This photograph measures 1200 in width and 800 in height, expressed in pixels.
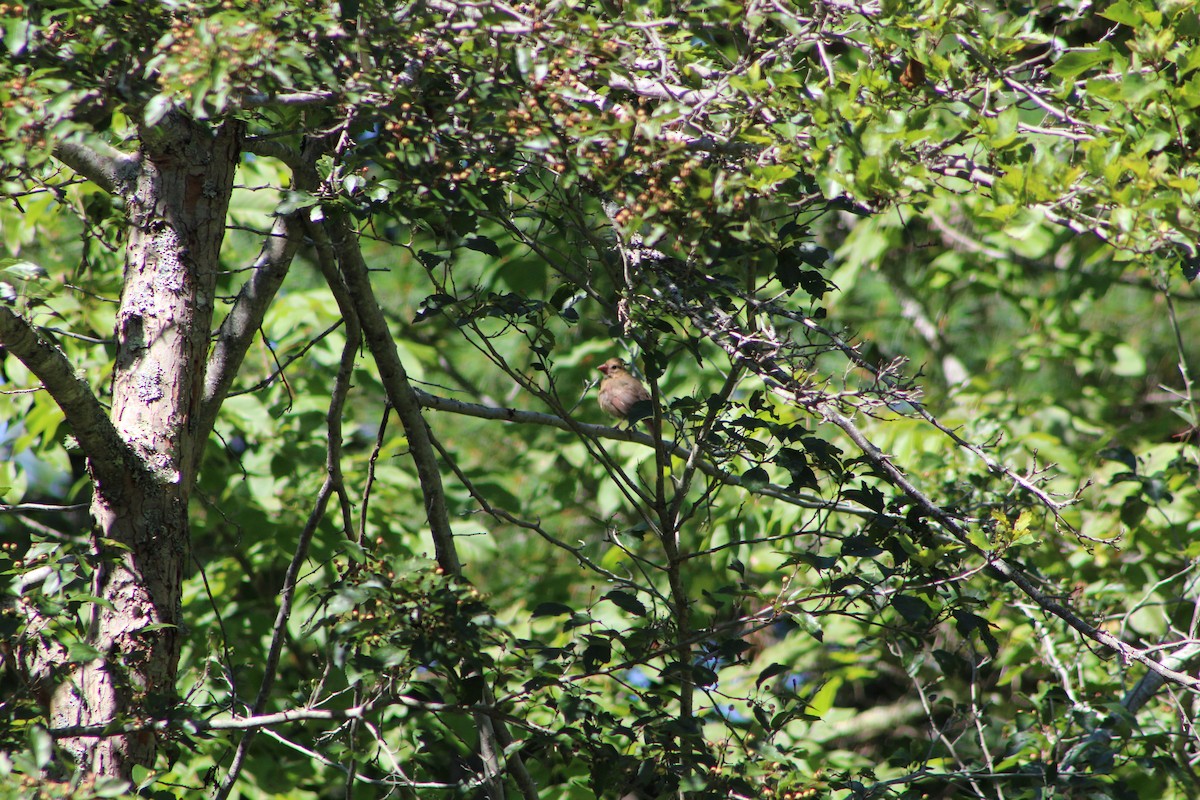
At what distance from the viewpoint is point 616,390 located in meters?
4.87

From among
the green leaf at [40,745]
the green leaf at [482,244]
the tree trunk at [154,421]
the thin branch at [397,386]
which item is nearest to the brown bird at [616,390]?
the thin branch at [397,386]

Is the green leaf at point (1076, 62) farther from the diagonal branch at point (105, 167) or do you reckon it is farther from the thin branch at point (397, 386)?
the diagonal branch at point (105, 167)

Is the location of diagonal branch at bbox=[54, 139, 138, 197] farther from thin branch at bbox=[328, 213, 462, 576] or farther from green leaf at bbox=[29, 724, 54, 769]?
green leaf at bbox=[29, 724, 54, 769]

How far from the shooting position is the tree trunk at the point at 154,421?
2102mm

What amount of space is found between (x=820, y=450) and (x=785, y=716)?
603 millimetres

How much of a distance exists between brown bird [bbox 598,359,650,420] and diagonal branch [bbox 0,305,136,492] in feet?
9.24

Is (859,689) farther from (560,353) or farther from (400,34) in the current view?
(400,34)

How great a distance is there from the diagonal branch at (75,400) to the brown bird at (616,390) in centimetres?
282

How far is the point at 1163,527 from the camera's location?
382cm

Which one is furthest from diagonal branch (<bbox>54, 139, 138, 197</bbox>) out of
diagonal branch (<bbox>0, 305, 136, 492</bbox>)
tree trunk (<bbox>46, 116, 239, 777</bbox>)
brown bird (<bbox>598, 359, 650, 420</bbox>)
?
brown bird (<bbox>598, 359, 650, 420</bbox>)

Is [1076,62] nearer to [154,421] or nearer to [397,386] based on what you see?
[397,386]

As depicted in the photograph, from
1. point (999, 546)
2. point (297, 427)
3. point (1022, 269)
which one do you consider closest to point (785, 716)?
point (999, 546)

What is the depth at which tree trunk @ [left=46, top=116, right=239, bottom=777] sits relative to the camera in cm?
210

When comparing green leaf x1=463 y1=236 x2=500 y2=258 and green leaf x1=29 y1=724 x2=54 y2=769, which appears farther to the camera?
green leaf x1=463 y1=236 x2=500 y2=258
